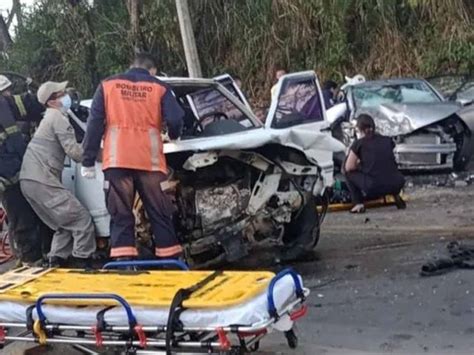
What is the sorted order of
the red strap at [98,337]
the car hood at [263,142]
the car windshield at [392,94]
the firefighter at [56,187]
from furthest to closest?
1. the car windshield at [392,94]
2. the firefighter at [56,187]
3. the car hood at [263,142]
4. the red strap at [98,337]

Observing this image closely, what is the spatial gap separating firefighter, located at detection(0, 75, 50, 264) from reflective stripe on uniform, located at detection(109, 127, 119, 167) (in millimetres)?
1359

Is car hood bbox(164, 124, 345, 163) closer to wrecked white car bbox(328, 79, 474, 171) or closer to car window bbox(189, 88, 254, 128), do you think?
car window bbox(189, 88, 254, 128)

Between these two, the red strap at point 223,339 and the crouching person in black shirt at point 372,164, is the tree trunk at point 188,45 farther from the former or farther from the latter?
the red strap at point 223,339

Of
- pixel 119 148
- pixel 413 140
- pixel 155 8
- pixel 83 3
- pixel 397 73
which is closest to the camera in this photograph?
pixel 119 148

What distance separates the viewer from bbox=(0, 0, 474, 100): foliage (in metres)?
20.9

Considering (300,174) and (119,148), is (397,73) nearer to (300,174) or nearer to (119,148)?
(300,174)

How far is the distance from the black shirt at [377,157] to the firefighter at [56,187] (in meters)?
3.94

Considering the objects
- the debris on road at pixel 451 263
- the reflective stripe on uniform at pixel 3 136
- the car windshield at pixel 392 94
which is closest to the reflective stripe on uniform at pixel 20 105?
the reflective stripe on uniform at pixel 3 136

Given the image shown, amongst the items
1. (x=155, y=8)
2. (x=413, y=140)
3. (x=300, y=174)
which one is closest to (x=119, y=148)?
(x=300, y=174)

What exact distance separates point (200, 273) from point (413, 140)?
9193mm

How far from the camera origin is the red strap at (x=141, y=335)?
4688 mm

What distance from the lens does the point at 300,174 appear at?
27.5 feet

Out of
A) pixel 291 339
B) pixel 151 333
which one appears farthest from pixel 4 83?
pixel 151 333

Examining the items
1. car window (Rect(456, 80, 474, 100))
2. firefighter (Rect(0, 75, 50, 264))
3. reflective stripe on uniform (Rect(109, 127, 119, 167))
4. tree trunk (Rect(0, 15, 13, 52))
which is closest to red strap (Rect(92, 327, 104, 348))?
reflective stripe on uniform (Rect(109, 127, 119, 167))
